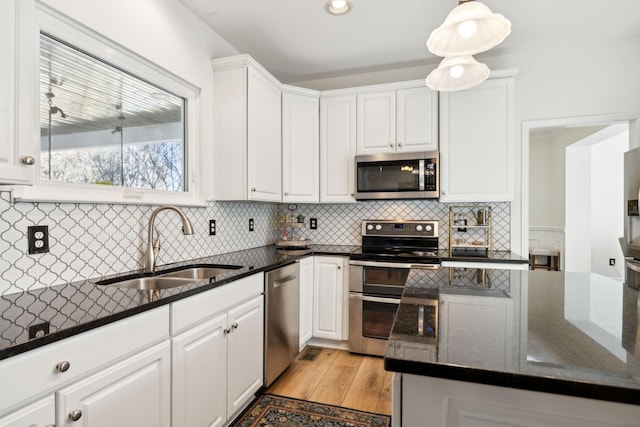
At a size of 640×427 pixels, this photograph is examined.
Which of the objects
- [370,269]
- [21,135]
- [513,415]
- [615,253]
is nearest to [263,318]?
[370,269]

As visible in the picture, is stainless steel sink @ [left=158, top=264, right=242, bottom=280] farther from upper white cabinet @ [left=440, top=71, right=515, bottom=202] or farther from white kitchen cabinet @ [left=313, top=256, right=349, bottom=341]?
upper white cabinet @ [left=440, top=71, right=515, bottom=202]

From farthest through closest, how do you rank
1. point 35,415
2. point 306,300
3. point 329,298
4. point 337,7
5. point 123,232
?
point 329,298
point 306,300
point 337,7
point 123,232
point 35,415

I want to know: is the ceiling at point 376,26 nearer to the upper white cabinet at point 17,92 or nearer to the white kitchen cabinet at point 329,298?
the upper white cabinet at point 17,92

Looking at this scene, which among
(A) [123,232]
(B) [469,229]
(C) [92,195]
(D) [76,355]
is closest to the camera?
(D) [76,355]

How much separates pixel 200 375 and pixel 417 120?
2575 millimetres

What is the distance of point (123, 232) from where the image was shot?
1872mm

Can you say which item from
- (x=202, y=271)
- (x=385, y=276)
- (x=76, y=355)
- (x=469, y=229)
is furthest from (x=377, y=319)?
(x=76, y=355)

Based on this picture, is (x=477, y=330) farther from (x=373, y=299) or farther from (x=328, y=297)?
(x=328, y=297)

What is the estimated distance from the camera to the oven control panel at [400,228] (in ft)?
10.2

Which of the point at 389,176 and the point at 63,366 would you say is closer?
the point at 63,366

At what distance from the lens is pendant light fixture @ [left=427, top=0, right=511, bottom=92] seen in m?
1.32

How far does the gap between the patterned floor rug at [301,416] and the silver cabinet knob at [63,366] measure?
1236 mm

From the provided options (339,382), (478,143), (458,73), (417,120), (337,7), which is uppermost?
(337,7)

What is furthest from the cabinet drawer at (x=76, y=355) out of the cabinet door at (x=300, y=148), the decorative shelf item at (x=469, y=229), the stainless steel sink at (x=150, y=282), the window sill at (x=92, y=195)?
the decorative shelf item at (x=469, y=229)
